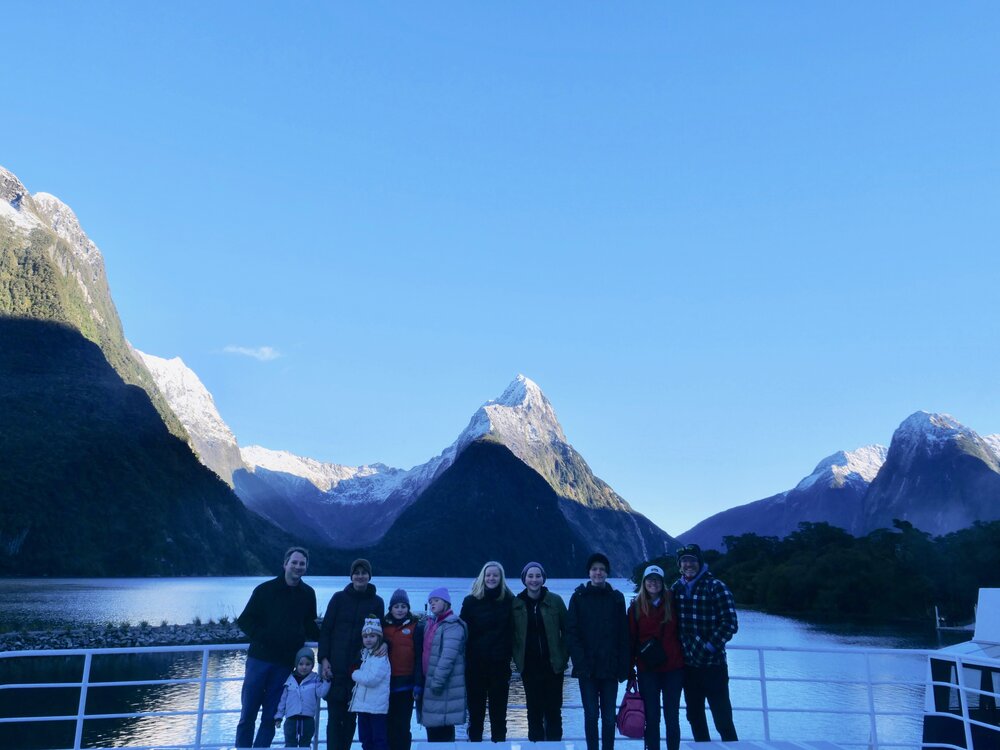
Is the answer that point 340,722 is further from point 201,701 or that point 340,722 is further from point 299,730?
point 201,701

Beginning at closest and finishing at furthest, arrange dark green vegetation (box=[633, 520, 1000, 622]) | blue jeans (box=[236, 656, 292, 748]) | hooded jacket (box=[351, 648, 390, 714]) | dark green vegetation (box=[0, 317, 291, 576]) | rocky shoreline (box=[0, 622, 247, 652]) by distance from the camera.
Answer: hooded jacket (box=[351, 648, 390, 714]) < blue jeans (box=[236, 656, 292, 748]) < rocky shoreline (box=[0, 622, 247, 652]) < dark green vegetation (box=[633, 520, 1000, 622]) < dark green vegetation (box=[0, 317, 291, 576])

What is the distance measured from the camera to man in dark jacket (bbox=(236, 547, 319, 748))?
7.16 metres

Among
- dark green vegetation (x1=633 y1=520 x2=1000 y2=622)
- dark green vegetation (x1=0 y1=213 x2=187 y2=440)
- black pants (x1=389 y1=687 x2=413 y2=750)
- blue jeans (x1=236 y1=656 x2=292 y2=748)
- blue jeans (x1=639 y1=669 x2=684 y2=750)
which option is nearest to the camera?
black pants (x1=389 y1=687 x2=413 y2=750)

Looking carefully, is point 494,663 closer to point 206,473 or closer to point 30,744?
point 30,744

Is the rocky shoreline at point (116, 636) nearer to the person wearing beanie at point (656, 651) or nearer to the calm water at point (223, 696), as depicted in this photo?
the calm water at point (223, 696)

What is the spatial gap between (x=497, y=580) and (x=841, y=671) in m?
39.5

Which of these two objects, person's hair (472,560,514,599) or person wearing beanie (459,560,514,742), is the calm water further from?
person's hair (472,560,514,599)

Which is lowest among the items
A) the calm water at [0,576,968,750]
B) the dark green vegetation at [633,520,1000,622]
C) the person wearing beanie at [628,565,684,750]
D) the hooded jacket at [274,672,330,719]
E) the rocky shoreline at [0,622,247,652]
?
the calm water at [0,576,968,750]

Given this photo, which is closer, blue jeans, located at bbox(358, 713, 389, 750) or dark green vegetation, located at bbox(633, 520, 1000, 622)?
blue jeans, located at bbox(358, 713, 389, 750)

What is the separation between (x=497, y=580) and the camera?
7336 millimetres

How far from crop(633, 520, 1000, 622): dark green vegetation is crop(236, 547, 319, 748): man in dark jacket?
79.0 metres

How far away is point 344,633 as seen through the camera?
7.13 meters

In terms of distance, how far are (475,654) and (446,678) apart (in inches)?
16.3

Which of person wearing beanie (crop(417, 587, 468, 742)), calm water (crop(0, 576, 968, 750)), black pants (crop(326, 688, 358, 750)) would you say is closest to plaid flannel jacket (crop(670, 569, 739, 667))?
person wearing beanie (crop(417, 587, 468, 742))
